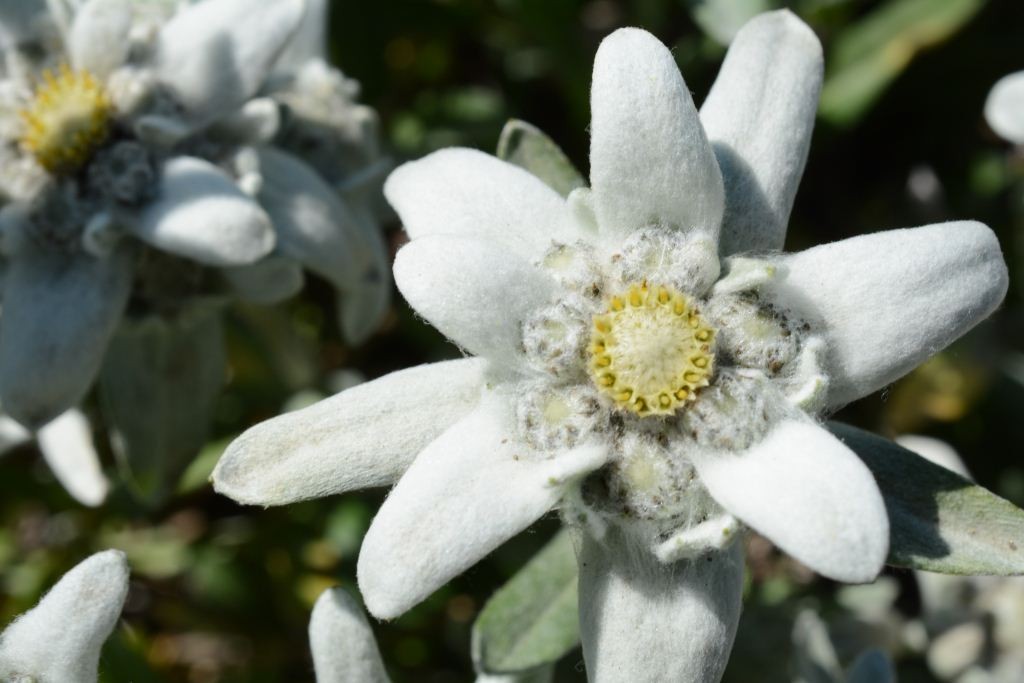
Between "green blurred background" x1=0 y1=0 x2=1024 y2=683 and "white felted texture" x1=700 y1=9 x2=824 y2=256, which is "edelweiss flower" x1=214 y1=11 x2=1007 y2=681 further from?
"green blurred background" x1=0 y1=0 x2=1024 y2=683

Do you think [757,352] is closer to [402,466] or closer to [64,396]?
[402,466]

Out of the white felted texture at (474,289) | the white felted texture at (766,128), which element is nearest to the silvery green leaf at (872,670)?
the white felted texture at (766,128)

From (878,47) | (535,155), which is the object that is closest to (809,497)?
(535,155)

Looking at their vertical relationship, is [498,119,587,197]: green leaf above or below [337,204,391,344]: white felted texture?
above

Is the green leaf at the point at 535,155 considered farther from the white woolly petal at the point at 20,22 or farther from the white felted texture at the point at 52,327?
the white woolly petal at the point at 20,22

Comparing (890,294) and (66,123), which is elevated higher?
(890,294)

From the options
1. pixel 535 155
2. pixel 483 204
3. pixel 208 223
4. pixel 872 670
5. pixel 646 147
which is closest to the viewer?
pixel 646 147

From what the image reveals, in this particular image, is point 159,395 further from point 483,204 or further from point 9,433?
point 483,204

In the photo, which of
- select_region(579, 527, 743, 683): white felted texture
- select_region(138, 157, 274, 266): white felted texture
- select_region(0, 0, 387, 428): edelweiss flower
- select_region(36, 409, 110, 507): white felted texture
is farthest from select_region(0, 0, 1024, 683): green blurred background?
select_region(579, 527, 743, 683): white felted texture
